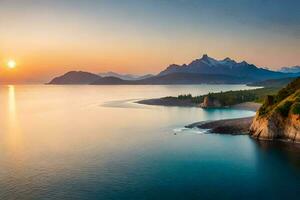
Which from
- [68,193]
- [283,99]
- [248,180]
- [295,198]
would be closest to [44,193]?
[68,193]

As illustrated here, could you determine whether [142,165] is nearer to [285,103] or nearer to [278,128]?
[278,128]

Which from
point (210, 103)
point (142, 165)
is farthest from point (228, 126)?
point (210, 103)

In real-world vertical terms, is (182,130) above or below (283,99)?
below

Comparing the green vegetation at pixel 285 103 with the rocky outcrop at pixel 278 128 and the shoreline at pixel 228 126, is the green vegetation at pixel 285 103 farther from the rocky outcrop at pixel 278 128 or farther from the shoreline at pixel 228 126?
the shoreline at pixel 228 126

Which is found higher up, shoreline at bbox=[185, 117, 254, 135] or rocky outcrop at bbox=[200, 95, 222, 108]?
rocky outcrop at bbox=[200, 95, 222, 108]

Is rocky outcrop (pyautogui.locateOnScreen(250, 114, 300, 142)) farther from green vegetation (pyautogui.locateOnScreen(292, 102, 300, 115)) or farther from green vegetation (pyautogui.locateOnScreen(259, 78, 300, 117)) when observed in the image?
green vegetation (pyautogui.locateOnScreen(259, 78, 300, 117))

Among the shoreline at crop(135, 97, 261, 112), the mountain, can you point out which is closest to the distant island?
the mountain

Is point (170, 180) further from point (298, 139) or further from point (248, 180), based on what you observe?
point (298, 139)

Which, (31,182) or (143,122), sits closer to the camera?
(31,182)
